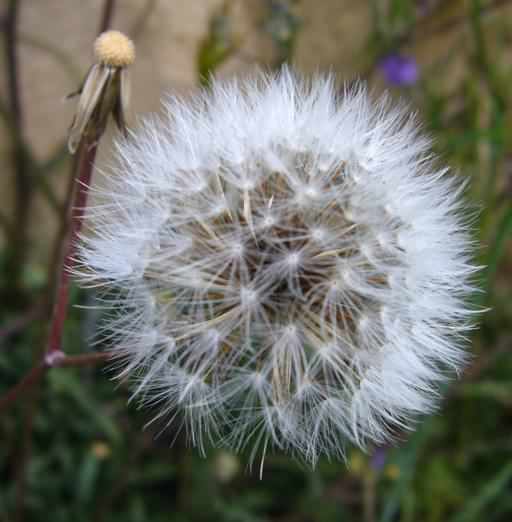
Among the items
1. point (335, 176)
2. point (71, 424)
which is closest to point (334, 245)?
point (335, 176)

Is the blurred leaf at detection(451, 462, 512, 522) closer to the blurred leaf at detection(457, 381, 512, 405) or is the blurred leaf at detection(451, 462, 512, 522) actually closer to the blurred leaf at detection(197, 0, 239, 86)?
the blurred leaf at detection(457, 381, 512, 405)

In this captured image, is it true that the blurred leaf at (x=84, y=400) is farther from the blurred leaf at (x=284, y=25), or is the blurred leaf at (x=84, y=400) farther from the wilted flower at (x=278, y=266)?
the blurred leaf at (x=284, y=25)

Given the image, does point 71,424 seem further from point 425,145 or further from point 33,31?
point 425,145

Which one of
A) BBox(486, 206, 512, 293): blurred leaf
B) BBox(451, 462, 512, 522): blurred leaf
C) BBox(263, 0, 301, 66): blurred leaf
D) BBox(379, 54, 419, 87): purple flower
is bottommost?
BBox(451, 462, 512, 522): blurred leaf

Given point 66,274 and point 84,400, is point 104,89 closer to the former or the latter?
point 66,274

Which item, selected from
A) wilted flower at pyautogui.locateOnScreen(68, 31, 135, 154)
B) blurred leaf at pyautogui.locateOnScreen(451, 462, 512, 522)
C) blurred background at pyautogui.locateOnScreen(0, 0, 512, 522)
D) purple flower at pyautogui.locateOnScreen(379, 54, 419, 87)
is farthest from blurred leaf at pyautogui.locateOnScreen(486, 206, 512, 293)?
purple flower at pyautogui.locateOnScreen(379, 54, 419, 87)

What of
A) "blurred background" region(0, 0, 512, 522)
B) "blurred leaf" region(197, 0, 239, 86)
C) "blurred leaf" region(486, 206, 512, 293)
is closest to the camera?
"blurred leaf" region(486, 206, 512, 293)

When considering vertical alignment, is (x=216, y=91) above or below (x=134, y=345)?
above
